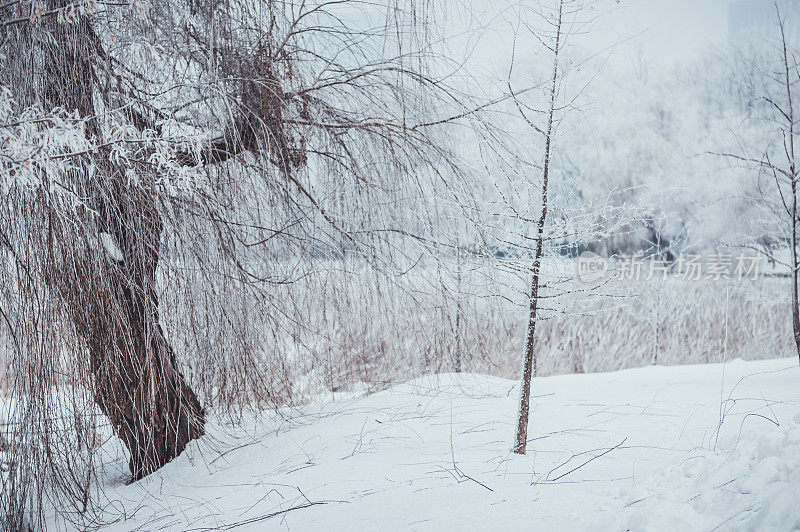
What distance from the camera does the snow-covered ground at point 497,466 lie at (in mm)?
1336

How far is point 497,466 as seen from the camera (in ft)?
6.99

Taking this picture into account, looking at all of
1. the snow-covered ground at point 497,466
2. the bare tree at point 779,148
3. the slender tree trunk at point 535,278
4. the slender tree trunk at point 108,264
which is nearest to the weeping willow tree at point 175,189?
the slender tree trunk at point 108,264

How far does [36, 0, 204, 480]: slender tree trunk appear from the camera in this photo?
1942mm

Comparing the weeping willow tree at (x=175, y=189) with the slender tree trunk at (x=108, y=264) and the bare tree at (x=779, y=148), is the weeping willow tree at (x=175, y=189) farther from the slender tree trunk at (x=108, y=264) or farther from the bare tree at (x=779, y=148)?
the bare tree at (x=779, y=148)

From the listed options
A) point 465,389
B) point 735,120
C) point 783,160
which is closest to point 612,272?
point 465,389

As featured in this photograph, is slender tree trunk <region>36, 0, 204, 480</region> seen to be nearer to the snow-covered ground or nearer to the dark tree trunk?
the dark tree trunk

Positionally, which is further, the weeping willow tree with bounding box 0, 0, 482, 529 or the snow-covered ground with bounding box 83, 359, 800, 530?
the weeping willow tree with bounding box 0, 0, 482, 529

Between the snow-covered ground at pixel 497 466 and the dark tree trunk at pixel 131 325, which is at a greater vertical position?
the dark tree trunk at pixel 131 325

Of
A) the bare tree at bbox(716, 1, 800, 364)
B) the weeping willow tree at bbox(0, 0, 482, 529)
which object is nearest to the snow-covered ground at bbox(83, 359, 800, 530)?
the weeping willow tree at bbox(0, 0, 482, 529)

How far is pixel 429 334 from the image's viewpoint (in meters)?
2.80

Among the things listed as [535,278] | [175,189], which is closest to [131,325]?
[175,189]

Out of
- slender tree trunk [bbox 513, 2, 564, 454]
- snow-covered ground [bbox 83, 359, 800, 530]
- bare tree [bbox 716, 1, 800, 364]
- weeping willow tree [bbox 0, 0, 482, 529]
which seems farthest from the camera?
bare tree [bbox 716, 1, 800, 364]

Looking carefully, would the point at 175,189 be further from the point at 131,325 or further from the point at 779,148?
the point at 779,148

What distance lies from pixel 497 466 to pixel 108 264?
172cm
